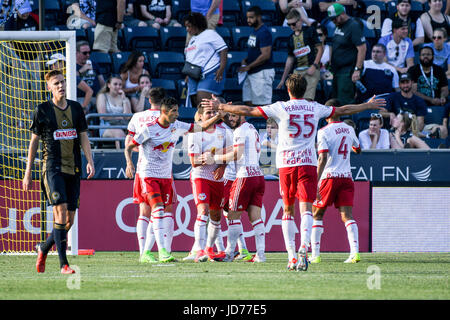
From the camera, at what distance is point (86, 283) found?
7.99m

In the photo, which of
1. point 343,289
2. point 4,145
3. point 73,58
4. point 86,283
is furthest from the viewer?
point 4,145

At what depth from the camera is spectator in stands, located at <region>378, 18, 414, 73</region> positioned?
59.2 feet

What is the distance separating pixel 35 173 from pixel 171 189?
12.1 ft

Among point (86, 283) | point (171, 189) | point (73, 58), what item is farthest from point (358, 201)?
point (86, 283)

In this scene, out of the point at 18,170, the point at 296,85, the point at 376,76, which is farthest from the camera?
the point at 376,76

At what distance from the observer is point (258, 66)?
16.5 m

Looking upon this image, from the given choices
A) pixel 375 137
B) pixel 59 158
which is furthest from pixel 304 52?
pixel 59 158

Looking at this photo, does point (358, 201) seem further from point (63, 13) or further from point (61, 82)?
point (63, 13)

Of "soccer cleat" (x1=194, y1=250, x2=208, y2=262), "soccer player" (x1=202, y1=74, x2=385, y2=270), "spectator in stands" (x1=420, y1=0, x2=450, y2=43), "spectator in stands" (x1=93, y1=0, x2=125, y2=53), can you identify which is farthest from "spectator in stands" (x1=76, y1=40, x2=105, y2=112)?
"spectator in stands" (x1=420, y1=0, x2=450, y2=43)

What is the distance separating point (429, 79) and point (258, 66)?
3.71m

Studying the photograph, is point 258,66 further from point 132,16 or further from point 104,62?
point 132,16

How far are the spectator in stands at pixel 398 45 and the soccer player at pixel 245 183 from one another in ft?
24.8

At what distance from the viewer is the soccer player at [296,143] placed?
31.4 feet

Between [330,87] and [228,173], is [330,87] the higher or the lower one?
the higher one
